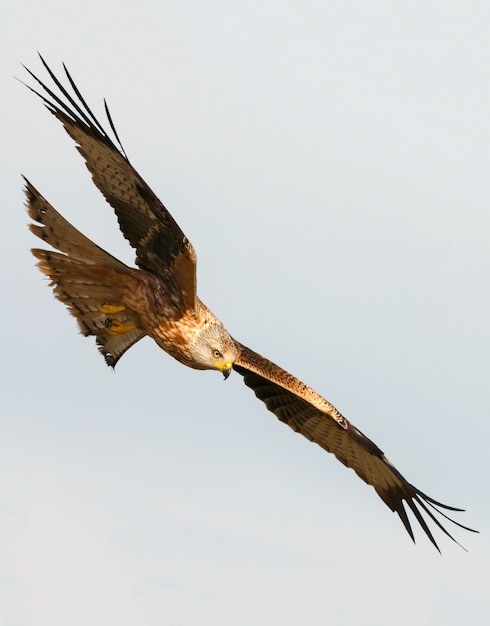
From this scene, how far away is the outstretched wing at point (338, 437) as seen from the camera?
14000 mm

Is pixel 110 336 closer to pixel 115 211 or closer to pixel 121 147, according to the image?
pixel 115 211

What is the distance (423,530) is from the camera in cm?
1414

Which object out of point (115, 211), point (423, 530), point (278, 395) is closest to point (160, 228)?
point (115, 211)

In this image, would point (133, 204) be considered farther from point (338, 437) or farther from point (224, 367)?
point (338, 437)

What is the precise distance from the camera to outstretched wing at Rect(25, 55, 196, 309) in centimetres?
1137

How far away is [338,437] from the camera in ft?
48.1

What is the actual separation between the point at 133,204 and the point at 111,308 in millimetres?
1686

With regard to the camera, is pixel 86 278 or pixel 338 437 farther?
pixel 338 437

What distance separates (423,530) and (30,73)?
672 cm

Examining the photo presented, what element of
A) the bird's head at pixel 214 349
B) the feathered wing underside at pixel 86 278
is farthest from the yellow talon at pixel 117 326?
the bird's head at pixel 214 349

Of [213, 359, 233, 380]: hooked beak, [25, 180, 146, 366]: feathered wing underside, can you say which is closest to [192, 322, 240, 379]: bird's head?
[213, 359, 233, 380]: hooked beak

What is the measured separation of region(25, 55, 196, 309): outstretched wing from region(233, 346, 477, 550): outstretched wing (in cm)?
209

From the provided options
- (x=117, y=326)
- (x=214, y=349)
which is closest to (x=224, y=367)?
(x=214, y=349)

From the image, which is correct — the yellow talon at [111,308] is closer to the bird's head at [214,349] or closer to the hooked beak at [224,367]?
the bird's head at [214,349]
